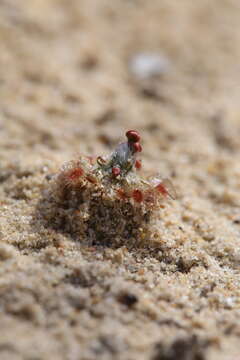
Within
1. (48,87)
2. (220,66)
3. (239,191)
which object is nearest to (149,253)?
(239,191)

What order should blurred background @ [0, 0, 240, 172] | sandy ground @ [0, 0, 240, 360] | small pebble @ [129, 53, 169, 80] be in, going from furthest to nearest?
small pebble @ [129, 53, 169, 80], blurred background @ [0, 0, 240, 172], sandy ground @ [0, 0, 240, 360]

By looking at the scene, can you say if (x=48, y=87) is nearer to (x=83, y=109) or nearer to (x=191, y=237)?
(x=83, y=109)

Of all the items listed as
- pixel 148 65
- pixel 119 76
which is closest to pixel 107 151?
pixel 119 76

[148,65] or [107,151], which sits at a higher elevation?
[148,65]

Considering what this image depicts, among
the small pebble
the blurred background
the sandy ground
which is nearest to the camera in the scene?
the sandy ground

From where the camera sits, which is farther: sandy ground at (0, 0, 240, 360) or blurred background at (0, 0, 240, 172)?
blurred background at (0, 0, 240, 172)

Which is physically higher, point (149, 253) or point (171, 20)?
point (171, 20)

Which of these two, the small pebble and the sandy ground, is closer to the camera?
the sandy ground

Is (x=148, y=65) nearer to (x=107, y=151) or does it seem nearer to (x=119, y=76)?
(x=119, y=76)
